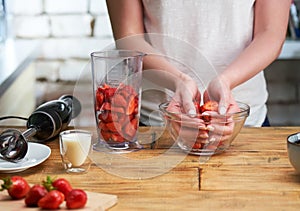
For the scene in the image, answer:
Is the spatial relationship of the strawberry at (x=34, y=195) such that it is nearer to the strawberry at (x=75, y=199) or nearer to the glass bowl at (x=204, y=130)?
the strawberry at (x=75, y=199)

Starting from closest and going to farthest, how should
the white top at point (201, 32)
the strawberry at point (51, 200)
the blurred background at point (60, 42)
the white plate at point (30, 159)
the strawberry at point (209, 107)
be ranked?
1. the strawberry at point (51, 200)
2. the white plate at point (30, 159)
3. the strawberry at point (209, 107)
4. the white top at point (201, 32)
5. the blurred background at point (60, 42)

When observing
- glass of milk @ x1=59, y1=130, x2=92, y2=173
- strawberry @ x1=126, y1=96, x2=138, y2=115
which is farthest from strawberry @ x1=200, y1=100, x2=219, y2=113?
glass of milk @ x1=59, y1=130, x2=92, y2=173

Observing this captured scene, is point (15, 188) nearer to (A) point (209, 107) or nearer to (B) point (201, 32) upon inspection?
(A) point (209, 107)

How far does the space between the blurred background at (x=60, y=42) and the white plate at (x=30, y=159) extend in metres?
1.62

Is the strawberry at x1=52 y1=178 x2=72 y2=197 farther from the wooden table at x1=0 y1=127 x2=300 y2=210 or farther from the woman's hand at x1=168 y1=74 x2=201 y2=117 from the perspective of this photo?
the woman's hand at x1=168 y1=74 x2=201 y2=117

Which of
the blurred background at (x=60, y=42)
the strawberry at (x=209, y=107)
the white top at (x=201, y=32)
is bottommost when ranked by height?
the blurred background at (x=60, y=42)

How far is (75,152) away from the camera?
5.18 feet

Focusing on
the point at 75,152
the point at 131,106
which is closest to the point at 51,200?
the point at 75,152

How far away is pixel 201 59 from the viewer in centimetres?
201

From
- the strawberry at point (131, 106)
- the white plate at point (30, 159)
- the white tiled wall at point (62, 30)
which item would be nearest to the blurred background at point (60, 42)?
the white tiled wall at point (62, 30)

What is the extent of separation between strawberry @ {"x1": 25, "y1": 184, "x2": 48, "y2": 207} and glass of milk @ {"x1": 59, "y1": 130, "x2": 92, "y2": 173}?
0.25 m

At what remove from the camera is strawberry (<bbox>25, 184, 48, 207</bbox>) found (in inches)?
51.3

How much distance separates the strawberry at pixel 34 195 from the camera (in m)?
1.30

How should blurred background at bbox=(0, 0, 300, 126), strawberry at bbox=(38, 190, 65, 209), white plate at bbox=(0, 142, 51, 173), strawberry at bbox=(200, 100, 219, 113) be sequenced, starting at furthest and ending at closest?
1. blurred background at bbox=(0, 0, 300, 126)
2. strawberry at bbox=(200, 100, 219, 113)
3. white plate at bbox=(0, 142, 51, 173)
4. strawberry at bbox=(38, 190, 65, 209)
